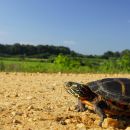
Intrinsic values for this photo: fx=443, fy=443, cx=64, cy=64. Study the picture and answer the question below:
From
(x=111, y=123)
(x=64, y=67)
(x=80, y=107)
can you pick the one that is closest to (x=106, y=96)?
(x=111, y=123)

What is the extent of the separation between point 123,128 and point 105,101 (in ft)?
1.68

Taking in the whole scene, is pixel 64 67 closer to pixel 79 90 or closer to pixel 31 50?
pixel 79 90

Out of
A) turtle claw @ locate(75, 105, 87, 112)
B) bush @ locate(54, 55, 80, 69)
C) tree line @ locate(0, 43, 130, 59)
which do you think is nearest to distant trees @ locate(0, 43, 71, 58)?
tree line @ locate(0, 43, 130, 59)

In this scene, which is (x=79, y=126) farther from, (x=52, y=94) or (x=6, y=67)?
(x=6, y=67)

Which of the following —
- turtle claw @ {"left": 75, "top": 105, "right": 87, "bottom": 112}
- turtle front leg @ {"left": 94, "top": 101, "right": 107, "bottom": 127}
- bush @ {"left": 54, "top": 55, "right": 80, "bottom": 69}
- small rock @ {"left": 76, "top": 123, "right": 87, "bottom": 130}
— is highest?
bush @ {"left": 54, "top": 55, "right": 80, "bottom": 69}

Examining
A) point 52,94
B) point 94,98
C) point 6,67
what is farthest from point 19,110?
point 6,67

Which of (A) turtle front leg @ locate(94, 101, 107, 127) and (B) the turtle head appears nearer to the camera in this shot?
(A) turtle front leg @ locate(94, 101, 107, 127)

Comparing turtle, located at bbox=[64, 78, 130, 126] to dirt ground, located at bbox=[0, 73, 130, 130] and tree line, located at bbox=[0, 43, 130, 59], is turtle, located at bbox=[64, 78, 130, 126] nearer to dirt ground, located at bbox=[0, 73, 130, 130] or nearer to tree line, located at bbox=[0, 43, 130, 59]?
dirt ground, located at bbox=[0, 73, 130, 130]

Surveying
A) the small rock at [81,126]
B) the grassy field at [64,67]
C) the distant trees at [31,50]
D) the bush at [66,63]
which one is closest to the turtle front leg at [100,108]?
the small rock at [81,126]

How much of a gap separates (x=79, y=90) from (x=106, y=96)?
477mm

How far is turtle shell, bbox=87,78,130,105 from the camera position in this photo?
684cm

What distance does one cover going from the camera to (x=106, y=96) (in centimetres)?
692

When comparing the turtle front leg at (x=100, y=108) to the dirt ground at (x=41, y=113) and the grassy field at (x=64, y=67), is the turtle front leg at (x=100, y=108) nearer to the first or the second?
the dirt ground at (x=41, y=113)

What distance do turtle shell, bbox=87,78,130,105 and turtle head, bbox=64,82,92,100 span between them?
0.30 ft
